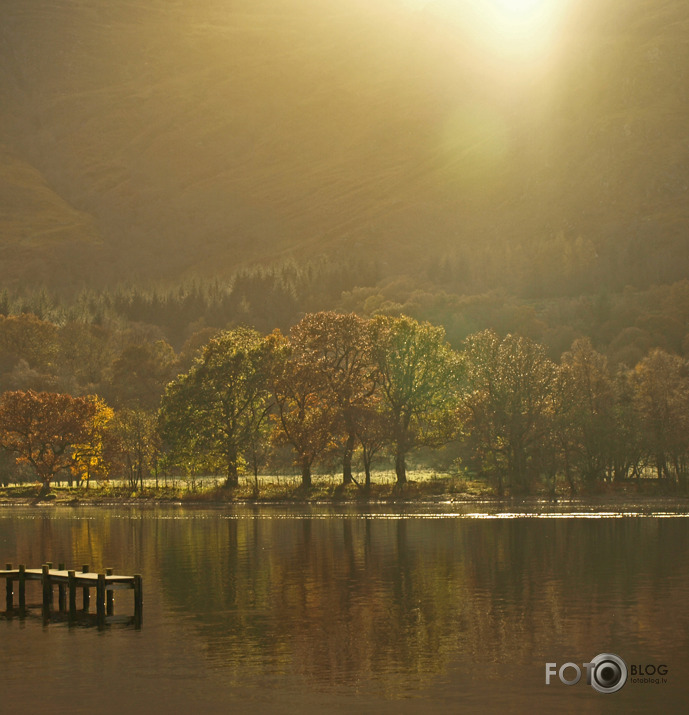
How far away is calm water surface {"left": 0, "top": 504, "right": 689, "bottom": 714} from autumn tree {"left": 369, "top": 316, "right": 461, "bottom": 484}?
49132 mm

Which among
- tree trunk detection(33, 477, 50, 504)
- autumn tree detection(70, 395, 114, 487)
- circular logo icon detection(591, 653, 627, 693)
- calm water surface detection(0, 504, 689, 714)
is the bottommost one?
circular logo icon detection(591, 653, 627, 693)

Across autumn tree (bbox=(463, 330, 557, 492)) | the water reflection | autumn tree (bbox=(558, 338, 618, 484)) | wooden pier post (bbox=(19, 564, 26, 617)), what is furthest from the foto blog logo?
autumn tree (bbox=(558, 338, 618, 484))

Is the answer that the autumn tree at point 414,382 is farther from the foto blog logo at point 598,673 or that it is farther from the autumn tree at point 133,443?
the foto blog logo at point 598,673

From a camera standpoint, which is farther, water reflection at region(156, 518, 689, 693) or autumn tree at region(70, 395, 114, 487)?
autumn tree at region(70, 395, 114, 487)

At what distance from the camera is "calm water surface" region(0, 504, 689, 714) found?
135 ft

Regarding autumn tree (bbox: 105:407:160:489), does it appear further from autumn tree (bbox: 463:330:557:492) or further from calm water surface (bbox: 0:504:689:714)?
calm water surface (bbox: 0:504:689:714)

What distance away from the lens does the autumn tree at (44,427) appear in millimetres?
166375

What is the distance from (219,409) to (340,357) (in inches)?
708

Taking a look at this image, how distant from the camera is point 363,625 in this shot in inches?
2144

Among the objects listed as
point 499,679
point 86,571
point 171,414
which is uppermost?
point 171,414

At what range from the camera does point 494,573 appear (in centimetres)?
7288

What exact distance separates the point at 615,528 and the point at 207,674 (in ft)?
212

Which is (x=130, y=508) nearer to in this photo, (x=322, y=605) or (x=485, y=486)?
(x=485, y=486)

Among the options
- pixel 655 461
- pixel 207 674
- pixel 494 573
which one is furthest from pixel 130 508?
pixel 207 674
